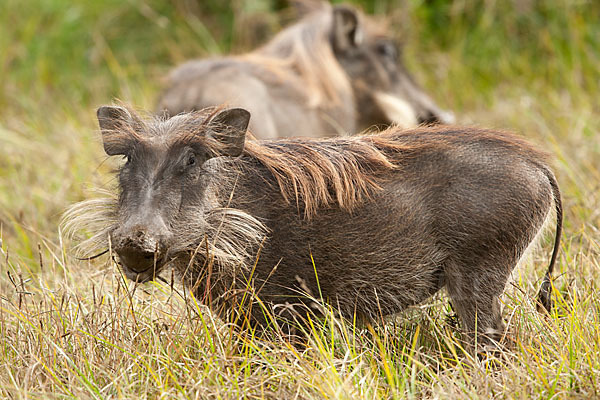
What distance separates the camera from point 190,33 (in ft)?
25.3

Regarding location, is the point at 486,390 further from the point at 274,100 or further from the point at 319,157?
the point at 274,100

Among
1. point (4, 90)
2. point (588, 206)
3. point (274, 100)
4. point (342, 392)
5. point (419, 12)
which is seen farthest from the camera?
point (419, 12)

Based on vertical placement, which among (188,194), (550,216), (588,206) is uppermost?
(188,194)

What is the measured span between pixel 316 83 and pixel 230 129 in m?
2.82

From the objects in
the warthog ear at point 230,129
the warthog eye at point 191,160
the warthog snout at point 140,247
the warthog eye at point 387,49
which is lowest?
the warthog eye at point 387,49

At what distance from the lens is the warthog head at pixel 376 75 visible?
5898 mm

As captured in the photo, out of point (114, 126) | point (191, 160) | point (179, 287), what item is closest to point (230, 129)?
point (191, 160)

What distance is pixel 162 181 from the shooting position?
8.46 ft

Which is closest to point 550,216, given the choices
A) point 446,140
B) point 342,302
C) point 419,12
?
point 446,140

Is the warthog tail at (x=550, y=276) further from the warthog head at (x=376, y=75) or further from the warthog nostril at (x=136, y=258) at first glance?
the warthog head at (x=376, y=75)

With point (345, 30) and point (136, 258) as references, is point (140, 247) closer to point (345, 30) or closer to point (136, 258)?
point (136, 258)

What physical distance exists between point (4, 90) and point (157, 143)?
4686mm

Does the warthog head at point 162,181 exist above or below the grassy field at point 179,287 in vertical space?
above

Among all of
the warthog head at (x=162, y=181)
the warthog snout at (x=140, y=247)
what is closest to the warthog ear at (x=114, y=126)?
the warthog head at (x=162, y=181)
